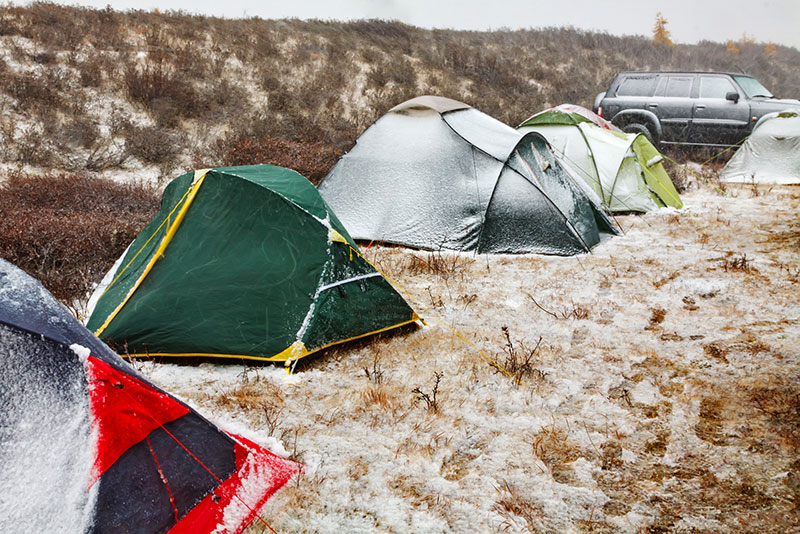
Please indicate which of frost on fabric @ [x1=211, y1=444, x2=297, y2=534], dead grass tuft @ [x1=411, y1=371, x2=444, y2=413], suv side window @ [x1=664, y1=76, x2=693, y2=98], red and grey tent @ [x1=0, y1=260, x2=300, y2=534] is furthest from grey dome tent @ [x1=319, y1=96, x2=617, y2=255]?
suv side window @ [x1=664, y1=76, x2=693, y2=98]

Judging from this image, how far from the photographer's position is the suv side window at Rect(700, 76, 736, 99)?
11492mm

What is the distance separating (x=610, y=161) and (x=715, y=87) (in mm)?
5293

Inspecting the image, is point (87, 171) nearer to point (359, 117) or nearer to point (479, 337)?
point (359, 117)

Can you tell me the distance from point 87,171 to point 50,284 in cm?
440

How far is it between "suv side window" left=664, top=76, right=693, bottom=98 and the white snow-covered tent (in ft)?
5.38

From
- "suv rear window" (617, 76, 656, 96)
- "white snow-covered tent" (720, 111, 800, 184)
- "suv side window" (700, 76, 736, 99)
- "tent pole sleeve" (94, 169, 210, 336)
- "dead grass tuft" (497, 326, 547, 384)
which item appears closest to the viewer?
"dead grass tuft" (497, 326, 547, 384)

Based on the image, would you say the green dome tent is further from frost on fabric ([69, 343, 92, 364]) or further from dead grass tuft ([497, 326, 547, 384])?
frost on fabric ([69, 343, 92, 364])

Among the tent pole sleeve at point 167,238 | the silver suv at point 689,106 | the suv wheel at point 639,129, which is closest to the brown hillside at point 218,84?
the silver suv at point 689,106

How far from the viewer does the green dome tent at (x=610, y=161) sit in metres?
8.15

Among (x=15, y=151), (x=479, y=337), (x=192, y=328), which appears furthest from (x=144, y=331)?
(x=15, y=151)

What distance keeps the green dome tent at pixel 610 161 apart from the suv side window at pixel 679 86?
13.3ft

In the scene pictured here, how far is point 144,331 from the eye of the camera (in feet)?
13.2

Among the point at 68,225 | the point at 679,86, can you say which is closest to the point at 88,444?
the point at 68,225

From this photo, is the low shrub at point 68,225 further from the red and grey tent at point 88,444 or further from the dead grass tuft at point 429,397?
the dead grass tuft at point 429,397
